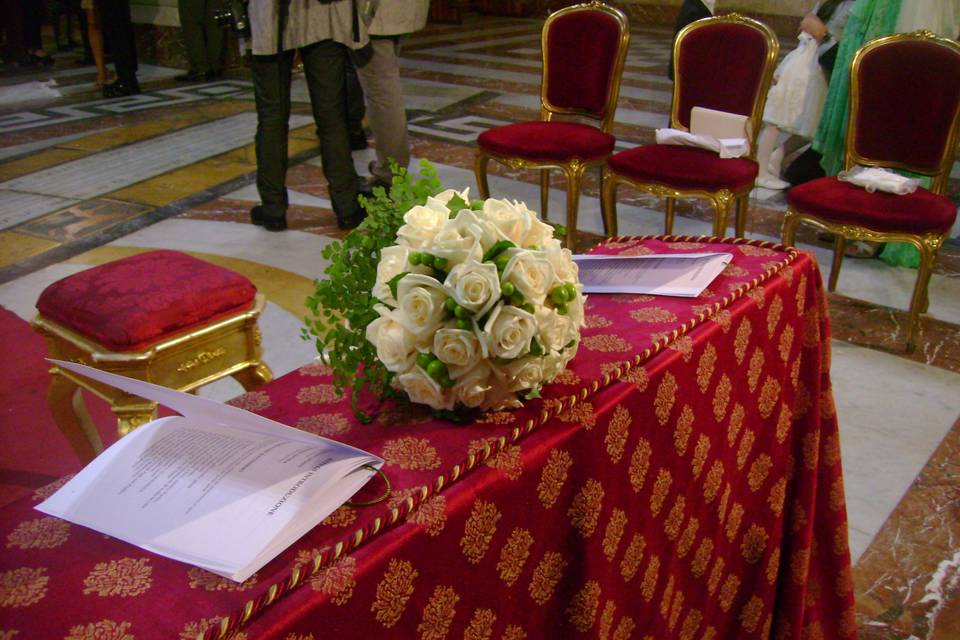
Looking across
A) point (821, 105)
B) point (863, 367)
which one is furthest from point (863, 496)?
point (821, 105)

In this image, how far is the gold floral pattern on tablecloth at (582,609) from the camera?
1151mm

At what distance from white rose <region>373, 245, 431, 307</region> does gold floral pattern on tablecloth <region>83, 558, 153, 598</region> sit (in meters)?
0.38

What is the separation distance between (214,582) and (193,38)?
7.96 m

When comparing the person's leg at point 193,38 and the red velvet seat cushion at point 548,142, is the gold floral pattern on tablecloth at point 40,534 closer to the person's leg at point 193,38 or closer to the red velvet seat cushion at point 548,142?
the red velvet seat cushion at point 548,142

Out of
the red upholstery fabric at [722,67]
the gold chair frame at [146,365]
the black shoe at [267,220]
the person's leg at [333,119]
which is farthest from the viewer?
the black shoe at [267,220]

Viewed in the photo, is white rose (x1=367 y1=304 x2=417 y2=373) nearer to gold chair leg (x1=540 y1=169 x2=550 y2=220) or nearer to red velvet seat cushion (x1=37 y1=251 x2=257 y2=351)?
red velvet seat cushion (x1=37 y1=251 x2=257 y2=351)

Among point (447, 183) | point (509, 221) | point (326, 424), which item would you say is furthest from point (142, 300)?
point (447, 183)

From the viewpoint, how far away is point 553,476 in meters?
1.07

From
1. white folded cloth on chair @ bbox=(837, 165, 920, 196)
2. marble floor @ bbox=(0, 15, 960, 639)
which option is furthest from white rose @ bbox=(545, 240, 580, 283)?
white folded cloth on chair @ bbox=(837, 165, 920, 196)

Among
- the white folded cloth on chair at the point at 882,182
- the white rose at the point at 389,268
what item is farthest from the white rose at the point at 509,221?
the white folded cloth on chair at the point at 882,182

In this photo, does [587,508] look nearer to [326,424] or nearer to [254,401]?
[326,424]

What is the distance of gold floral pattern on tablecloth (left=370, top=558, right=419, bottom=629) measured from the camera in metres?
0.86

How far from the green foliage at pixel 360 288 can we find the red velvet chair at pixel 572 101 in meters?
2.51

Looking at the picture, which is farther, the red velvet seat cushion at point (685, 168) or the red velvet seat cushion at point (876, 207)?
the red velvet seat cushion at point (685, 168)
